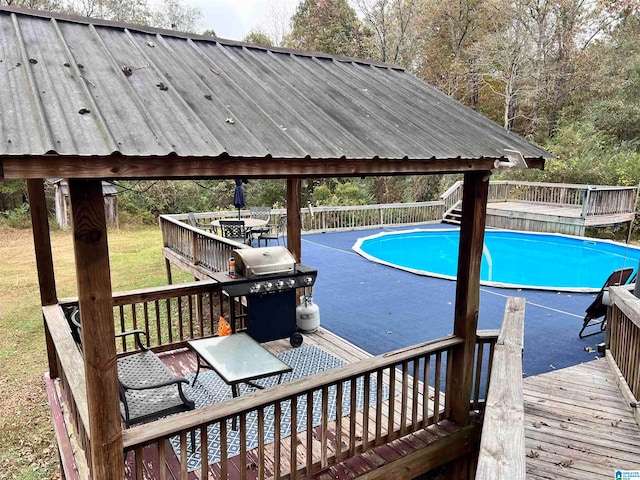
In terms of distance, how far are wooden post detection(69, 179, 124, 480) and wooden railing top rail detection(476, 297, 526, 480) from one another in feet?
5.80

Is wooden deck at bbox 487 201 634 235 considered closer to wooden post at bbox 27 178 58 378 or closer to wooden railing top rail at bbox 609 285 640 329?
wooden railing top rail at bbox 609 285 640 329

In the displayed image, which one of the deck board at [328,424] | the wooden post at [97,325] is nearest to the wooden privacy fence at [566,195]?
the deck board at [328,424]

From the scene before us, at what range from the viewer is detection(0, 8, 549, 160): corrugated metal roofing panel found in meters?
1.91

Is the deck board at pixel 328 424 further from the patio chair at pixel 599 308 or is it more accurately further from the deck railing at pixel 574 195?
the deck railing at pixel 574 195

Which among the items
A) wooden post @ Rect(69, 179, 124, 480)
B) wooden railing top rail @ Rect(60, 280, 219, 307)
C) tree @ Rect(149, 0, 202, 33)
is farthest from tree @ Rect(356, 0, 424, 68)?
wooden post @ Rect(69, 179, 124, 480)

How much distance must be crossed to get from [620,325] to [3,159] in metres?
5.67

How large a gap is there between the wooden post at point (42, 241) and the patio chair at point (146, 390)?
1.09 feet

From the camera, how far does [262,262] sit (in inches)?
217

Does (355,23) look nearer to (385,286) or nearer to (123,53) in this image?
(385,286)

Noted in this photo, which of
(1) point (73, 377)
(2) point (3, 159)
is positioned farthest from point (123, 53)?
(1) point (73, 377)

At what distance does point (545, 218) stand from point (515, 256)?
3.25 meters

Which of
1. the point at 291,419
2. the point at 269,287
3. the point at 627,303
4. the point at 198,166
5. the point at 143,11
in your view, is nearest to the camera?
the point at 198,166

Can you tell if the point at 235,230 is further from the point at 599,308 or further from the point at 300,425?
the point at 599,308

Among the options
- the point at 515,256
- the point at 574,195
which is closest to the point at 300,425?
the point at 515,256
